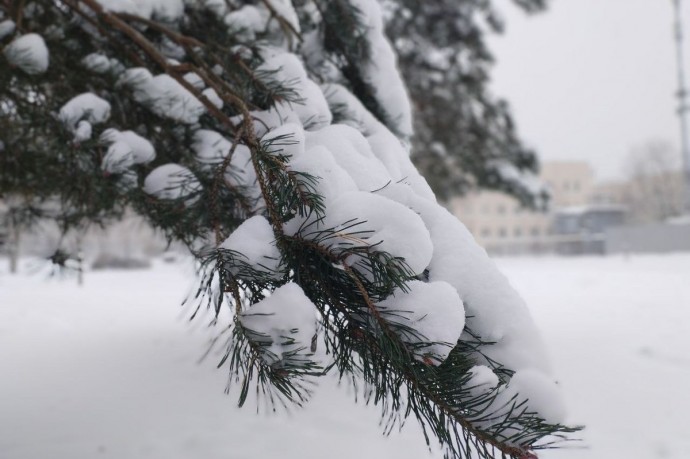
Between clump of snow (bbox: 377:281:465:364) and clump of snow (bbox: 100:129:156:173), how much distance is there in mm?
1082

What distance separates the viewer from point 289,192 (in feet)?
3.06

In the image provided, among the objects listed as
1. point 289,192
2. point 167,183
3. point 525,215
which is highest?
point 525,215

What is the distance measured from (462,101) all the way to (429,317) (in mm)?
4607

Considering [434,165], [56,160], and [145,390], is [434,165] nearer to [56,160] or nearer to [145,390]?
[145,390]

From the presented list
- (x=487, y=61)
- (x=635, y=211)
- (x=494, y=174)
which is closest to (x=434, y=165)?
(x=494, y=174)

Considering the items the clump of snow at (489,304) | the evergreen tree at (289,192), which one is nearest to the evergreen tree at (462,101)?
the evergreen tree at (289,192)

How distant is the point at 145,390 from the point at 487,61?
14.8ft

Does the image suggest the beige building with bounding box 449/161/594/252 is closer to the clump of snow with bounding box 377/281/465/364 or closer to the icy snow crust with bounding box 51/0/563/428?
the icy snow crust with bounding box 51/0/563/428

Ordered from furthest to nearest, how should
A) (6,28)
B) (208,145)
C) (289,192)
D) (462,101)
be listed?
(462,101) < (6,28) < (208,145) < (289,192)

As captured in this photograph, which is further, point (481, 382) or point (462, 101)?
point (462, 101)

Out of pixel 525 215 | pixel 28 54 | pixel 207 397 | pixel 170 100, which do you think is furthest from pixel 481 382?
pixel 525 215

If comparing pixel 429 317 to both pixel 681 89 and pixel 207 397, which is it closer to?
pixel 207 397

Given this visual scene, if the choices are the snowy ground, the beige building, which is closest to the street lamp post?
the snowy ground

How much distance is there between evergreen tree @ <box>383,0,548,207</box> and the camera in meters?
4.85
